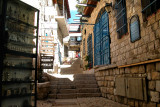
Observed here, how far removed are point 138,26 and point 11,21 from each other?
3.47m

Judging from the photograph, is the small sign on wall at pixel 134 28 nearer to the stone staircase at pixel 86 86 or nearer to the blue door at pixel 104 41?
the blue door at pixel 104 41

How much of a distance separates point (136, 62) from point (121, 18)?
2.47m

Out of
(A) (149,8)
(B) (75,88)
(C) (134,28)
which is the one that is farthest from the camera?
(B) (75,88)

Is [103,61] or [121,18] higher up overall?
[121,18]

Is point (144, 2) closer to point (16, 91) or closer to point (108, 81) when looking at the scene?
point (108, 81)

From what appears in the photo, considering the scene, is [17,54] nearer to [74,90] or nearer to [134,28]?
[134,28]

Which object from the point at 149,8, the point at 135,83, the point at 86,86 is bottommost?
the point at 86,86

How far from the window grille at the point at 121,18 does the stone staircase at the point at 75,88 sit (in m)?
2.64

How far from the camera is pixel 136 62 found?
3975mm

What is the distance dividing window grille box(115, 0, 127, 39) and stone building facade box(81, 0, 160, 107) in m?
0.04

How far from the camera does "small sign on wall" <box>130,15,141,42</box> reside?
4.51 metres

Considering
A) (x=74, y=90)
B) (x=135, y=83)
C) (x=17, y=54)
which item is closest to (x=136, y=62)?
(x=135, y=83)

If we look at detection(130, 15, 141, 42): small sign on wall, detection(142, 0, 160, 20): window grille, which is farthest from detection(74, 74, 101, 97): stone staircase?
detection(142, 0, 160, 20): window grille

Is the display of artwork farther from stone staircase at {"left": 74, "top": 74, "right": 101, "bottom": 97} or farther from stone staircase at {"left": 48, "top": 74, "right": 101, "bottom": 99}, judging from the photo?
stone staircase at {"left": 74, "top": 74, "right": 101, "bottom": 97}
